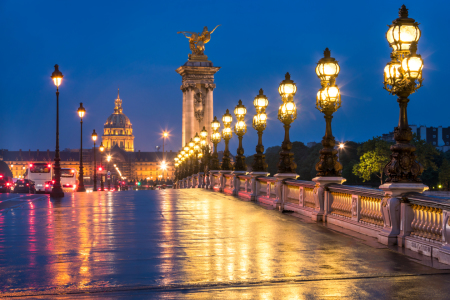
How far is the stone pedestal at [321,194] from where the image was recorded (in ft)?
53.7

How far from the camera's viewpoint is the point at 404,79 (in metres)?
12.1

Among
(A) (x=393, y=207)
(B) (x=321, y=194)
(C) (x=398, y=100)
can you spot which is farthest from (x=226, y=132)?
(A) (x=393, y=207)

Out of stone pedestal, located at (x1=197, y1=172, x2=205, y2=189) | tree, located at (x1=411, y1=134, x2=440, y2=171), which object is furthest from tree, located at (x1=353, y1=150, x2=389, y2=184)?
stone pedestal, located at (x1=197, y1=172, x2=205, y2=189)

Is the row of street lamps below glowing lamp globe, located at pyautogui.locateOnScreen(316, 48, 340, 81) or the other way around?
below

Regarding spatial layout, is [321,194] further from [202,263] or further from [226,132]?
[226,132]

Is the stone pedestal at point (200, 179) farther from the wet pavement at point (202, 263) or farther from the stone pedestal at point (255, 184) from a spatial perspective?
the wet pavement at point (202, 263)

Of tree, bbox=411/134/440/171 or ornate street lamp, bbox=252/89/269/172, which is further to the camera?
tree, bbox=411/134/440/171

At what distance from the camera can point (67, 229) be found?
48.1 ft

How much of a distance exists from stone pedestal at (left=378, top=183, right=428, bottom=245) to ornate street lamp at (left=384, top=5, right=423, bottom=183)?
0.20 m

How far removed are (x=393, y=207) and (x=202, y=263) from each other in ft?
13.9

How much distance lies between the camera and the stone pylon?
90812 mm

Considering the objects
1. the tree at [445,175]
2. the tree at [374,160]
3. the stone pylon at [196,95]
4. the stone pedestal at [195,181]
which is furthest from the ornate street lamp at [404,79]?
the tree at [445,175]

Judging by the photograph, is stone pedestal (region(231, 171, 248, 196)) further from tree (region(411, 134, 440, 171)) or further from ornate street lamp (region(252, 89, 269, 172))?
tree (region(411, 134, 440, 171))

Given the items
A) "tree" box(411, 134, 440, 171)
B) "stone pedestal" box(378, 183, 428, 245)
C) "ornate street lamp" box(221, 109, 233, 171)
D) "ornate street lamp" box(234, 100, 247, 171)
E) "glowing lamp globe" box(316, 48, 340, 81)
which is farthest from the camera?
"tree" box(411, 134, 440, 171)
